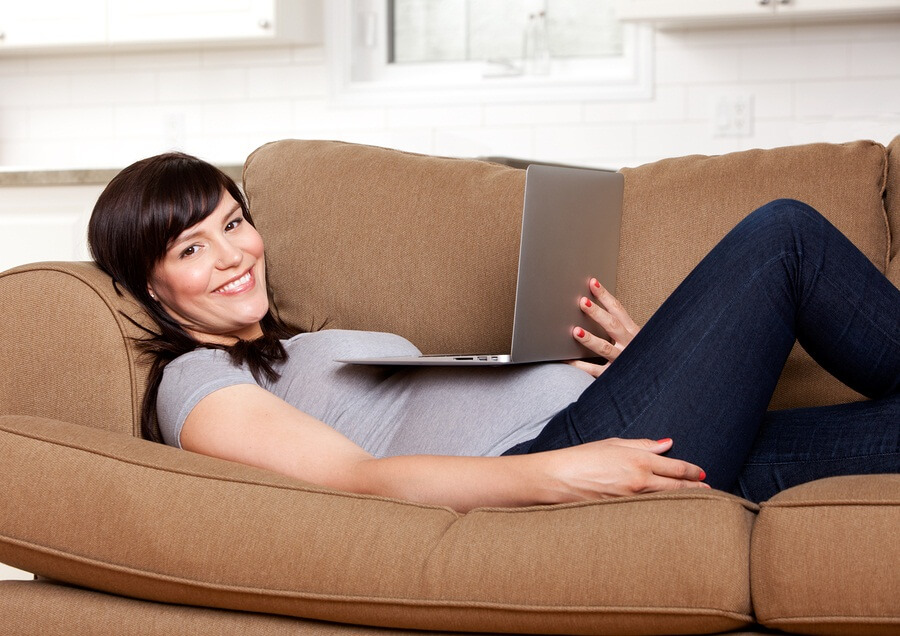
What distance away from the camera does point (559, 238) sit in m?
1.66

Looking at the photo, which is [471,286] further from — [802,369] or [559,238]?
[802,369]

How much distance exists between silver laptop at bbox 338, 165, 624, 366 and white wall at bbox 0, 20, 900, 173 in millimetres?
1929

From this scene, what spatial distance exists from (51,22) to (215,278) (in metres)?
2.61

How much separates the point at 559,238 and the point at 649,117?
2199 mm

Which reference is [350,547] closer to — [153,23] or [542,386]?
[542,386]

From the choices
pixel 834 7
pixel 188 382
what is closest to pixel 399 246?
pixel 188 382

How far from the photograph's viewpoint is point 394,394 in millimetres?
1742

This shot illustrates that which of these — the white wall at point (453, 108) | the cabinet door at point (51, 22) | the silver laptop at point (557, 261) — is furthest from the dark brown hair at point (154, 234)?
the cabinet door at point (51, 22)

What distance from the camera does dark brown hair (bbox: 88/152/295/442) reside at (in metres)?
1.68

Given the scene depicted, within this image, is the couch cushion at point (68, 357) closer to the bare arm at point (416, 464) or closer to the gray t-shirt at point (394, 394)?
the gray t-shirt at point (394, 394)

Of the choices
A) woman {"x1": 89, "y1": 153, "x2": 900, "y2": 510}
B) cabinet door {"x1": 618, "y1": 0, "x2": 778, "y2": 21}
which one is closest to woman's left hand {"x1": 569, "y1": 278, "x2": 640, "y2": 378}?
woman {"x1": 89, "y1": 153, "x2": 900, "y2": 510}

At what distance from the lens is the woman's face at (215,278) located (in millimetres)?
1720

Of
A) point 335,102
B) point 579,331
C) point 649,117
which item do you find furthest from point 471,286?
point 335,102

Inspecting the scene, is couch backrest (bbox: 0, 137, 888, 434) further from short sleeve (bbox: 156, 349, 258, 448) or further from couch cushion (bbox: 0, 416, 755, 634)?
couch cushion (bbox: 0, 416, 755, 634)
